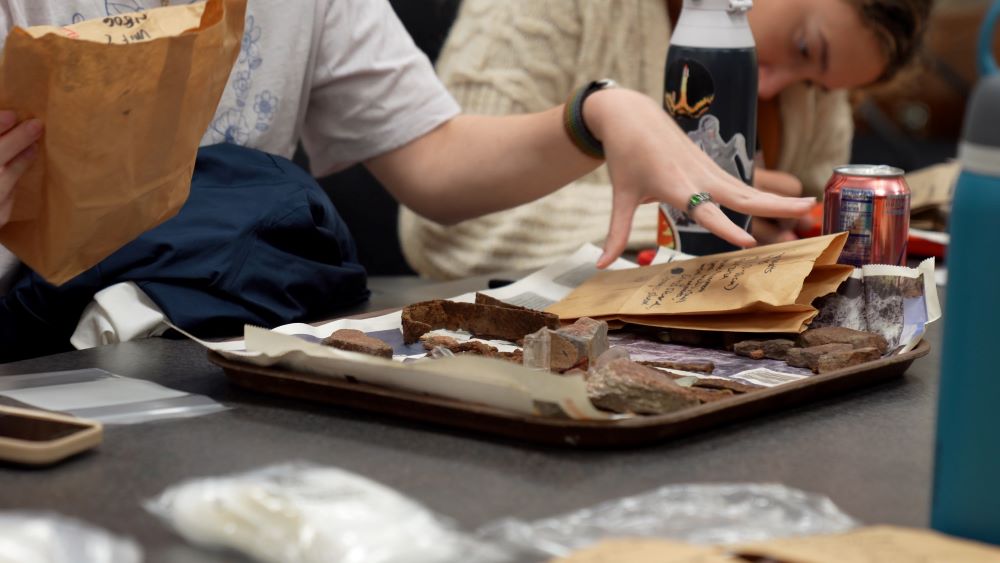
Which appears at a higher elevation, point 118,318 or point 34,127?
point 34,127

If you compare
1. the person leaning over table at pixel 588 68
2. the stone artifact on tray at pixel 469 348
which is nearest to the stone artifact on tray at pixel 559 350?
the stone artifact on tray at pixel 469 348

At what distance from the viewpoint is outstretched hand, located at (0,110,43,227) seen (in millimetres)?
768

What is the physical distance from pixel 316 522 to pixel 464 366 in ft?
0.59

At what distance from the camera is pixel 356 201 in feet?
6.34

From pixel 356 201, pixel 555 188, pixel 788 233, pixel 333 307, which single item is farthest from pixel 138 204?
pixel 356 201

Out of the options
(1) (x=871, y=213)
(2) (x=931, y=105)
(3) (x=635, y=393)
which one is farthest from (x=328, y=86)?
(2) (x=931, y=105)

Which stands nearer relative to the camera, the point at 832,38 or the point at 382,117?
the point at 382,117

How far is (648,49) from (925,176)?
0.47 meters

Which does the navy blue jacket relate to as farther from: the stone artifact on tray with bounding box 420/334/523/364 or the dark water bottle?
the dark water bottle

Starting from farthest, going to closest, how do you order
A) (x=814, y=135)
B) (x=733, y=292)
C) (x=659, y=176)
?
1. (x=814, y=135)
2. (x=659, y=176)
3. (x=733, y=292)

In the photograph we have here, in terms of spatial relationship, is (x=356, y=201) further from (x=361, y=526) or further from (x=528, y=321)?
(x=361, y=526)

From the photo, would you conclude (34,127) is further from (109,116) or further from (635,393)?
(635,393)

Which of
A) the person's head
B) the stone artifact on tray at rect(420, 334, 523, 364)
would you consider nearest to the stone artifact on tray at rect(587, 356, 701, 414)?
the stone artifact on tray at rect(420, 334, 523, 364)

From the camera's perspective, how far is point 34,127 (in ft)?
2.55
